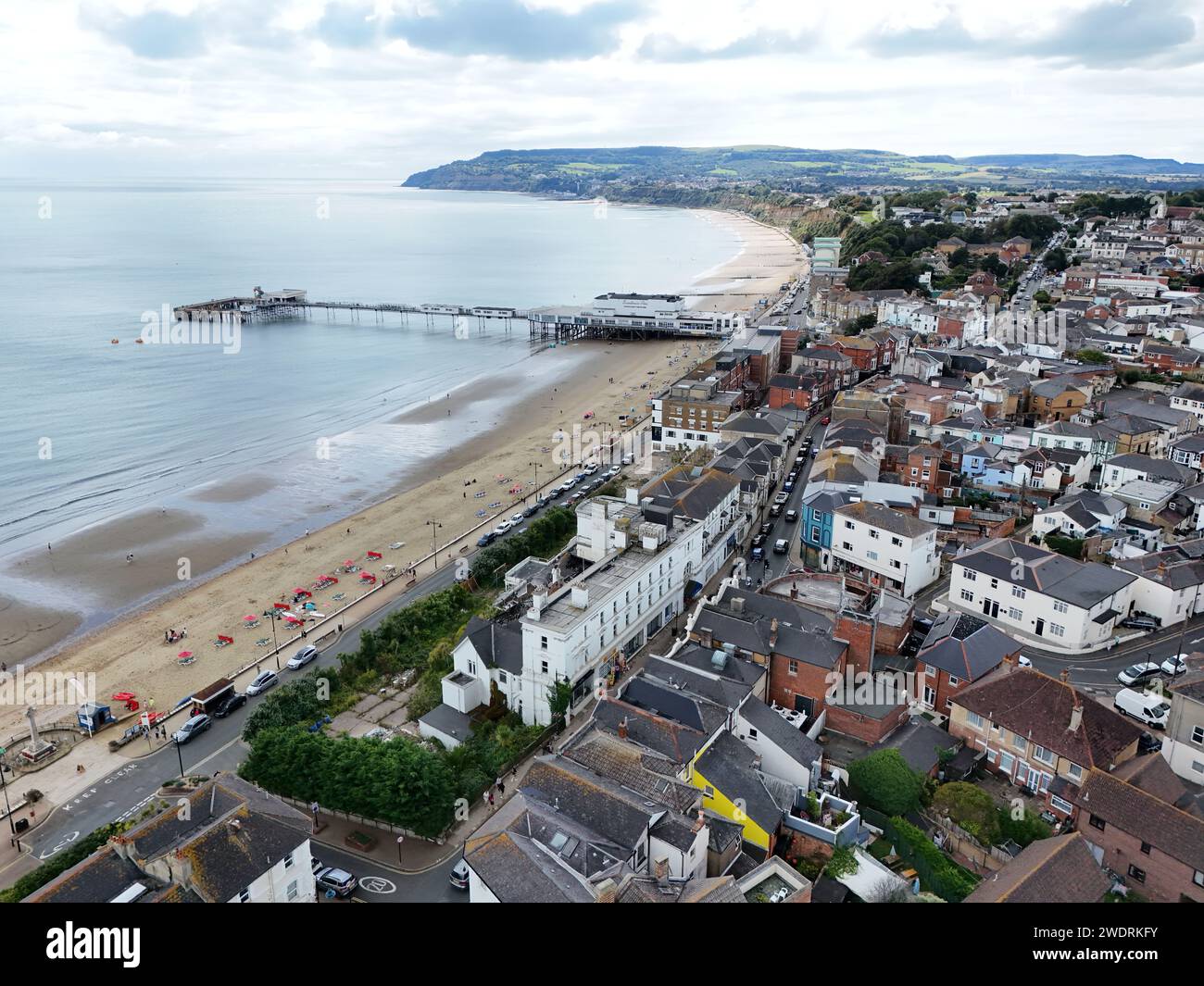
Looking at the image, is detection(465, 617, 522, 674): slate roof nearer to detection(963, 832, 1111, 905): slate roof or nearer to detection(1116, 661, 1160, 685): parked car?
detection(963, 832, 1111, 905): slate roof

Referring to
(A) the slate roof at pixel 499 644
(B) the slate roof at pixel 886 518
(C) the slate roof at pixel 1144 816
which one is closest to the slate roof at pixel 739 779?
(C) the slate roof at pixel 1144 816

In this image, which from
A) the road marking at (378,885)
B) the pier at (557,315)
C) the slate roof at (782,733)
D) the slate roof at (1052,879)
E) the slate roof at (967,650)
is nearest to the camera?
the slate roof at (1052,879)

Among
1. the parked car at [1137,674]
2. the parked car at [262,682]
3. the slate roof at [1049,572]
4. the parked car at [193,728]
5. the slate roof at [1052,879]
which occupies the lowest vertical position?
the parked car at [193,728]

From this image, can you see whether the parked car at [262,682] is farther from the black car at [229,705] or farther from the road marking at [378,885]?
the road marking at [378,885]

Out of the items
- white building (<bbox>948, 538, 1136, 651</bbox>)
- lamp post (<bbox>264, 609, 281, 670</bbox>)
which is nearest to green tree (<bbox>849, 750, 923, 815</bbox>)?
white building (<bbox>948, 538, 1136, 651</bbox>)

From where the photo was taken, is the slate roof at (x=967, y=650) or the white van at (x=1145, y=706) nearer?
the white van at (x=1145, y=706)

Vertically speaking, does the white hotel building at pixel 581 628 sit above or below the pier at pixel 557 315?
below
